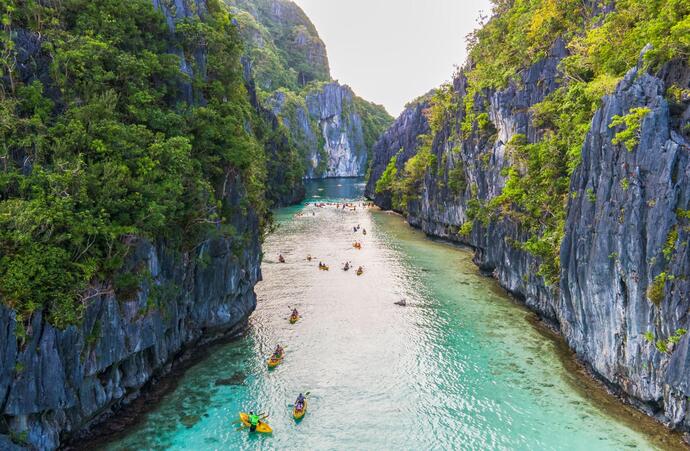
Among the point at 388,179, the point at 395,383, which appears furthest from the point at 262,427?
the point at 388,179

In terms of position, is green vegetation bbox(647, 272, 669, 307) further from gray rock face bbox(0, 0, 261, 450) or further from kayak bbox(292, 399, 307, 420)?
gray rock face bbox(0, 0, 261, 450)

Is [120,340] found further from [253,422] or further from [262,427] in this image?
[262,427]

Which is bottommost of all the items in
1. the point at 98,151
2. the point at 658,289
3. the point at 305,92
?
the point at 658,289

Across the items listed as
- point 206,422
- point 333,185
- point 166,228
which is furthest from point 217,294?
point 333,185

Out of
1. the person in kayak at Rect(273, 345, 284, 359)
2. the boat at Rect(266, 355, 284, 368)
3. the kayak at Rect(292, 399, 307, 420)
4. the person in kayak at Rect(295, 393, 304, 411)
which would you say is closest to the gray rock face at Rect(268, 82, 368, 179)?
the person in kayak at Rect(273, 345, 284, 359)

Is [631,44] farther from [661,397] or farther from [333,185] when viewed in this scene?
[333,185]
